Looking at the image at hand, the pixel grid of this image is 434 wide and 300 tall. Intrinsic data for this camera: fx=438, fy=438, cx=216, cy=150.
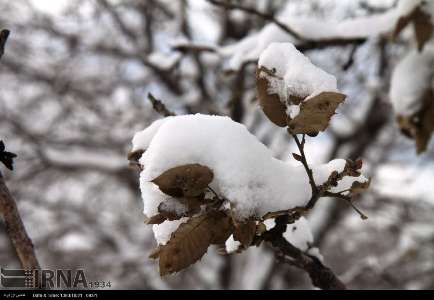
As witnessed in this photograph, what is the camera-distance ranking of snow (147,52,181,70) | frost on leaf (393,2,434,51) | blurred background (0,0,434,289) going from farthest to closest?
1. blurred background (0,0,434,289)
2. snow (147,52,181,70)
3. frost on leaf (393,2,434,51)

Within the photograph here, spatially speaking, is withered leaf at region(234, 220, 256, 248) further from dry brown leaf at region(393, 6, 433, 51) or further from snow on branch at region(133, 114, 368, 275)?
dry brown leaf at region(393, 6, 433, 51)

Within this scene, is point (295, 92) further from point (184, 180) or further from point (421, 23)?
point (421, 23)

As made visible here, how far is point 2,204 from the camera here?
0.45 meters

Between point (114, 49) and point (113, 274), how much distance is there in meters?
2.85

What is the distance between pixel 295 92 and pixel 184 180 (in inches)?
→ 6.5

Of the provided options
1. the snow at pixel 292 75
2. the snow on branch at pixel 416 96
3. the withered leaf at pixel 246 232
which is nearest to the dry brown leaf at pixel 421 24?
the snow on branch at pixel 416 96

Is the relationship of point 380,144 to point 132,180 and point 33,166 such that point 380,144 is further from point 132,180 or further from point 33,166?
point 33,166

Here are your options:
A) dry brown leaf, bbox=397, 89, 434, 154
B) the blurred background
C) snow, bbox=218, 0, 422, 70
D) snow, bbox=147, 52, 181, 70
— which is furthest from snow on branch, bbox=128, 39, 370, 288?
the blurred background

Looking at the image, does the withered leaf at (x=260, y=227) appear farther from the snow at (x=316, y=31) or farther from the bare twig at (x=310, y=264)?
the snow at (x=316, y=31)

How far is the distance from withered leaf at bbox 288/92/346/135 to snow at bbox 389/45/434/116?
804 mm

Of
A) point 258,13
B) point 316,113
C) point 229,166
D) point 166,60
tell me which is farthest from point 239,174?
point 166,60

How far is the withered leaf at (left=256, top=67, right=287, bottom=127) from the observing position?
1.71 ft

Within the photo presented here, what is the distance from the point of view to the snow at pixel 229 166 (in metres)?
0.52

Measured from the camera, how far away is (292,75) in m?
0.50
